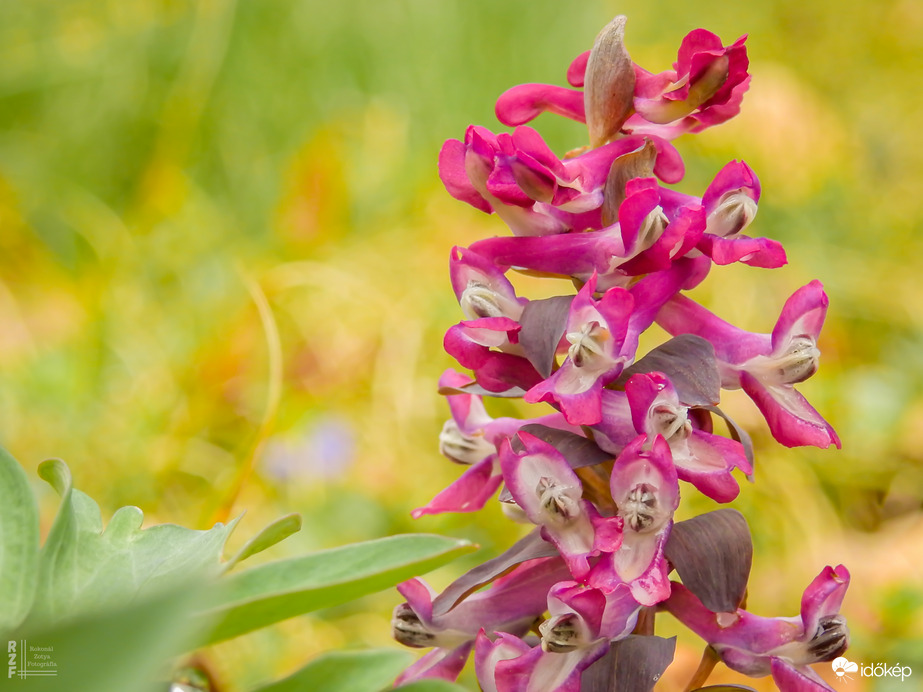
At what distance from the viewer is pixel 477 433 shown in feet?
1.18

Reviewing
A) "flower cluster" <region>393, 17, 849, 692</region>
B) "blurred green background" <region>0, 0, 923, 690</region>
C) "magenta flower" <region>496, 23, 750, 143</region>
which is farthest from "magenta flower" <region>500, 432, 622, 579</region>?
"blurred green background" <region>0, 0, 923, 690</region>

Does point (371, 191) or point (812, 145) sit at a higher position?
point (812, 145)

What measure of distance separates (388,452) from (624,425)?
2.46ft

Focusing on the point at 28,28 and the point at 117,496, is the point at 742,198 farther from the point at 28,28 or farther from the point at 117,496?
the point at 28,28

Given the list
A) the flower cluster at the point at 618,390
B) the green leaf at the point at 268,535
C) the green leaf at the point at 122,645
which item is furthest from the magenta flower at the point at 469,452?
the green leaf at the point at 122,645

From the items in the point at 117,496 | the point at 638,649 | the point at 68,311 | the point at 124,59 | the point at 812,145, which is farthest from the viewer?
the point at 124,59

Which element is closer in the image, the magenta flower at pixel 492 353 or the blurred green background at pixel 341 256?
the magenta flower at pixel 492 353

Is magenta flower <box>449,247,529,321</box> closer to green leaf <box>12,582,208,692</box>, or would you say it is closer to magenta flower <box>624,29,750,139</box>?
magenta flower <box>624,29,750,139</box>

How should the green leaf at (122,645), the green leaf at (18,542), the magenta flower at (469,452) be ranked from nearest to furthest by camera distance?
the green leaf at (122,645) < the green leaf at (18,542) < the magenta flower at (469,452)

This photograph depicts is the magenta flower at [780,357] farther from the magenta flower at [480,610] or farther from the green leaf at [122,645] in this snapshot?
the green leaf at [122,645]

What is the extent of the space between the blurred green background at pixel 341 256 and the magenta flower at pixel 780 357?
332 mm

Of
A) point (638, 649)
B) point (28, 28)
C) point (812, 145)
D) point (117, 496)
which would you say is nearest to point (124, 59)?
point (28, 28)

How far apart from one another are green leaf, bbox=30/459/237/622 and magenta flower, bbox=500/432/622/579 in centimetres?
10

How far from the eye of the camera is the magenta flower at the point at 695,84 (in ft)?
1.02
